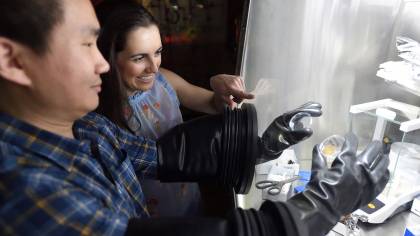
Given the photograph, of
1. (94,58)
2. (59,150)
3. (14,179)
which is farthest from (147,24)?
(14,179)

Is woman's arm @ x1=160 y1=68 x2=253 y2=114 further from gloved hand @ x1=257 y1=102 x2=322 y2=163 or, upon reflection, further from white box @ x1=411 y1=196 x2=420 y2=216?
white box @ x1=411 y1=196 x2=420 y2=216

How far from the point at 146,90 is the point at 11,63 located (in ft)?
1.89

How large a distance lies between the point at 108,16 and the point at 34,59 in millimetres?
439

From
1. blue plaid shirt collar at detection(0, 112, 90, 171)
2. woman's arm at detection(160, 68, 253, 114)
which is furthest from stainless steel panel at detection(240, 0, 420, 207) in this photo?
blue plaid shirt collar at detection(0, 112, 90, 171)

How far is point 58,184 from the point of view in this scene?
0.57 m

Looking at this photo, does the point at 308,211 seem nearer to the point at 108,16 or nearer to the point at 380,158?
the point at 380,158

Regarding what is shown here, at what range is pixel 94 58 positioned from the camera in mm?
641

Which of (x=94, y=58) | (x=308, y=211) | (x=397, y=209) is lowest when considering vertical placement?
(x=397, y=209)

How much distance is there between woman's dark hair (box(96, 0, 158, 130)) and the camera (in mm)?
972

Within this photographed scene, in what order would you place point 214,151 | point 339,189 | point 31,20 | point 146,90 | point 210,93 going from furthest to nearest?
point 210,93 → point 146,90 → point 214,151 → point 339,189 → point 31,20

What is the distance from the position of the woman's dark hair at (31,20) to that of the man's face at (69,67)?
1 cm

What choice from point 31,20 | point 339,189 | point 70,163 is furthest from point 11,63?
point 339,189

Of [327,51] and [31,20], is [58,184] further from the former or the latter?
[327,51]

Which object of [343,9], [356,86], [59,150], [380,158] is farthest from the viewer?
[356,86]
